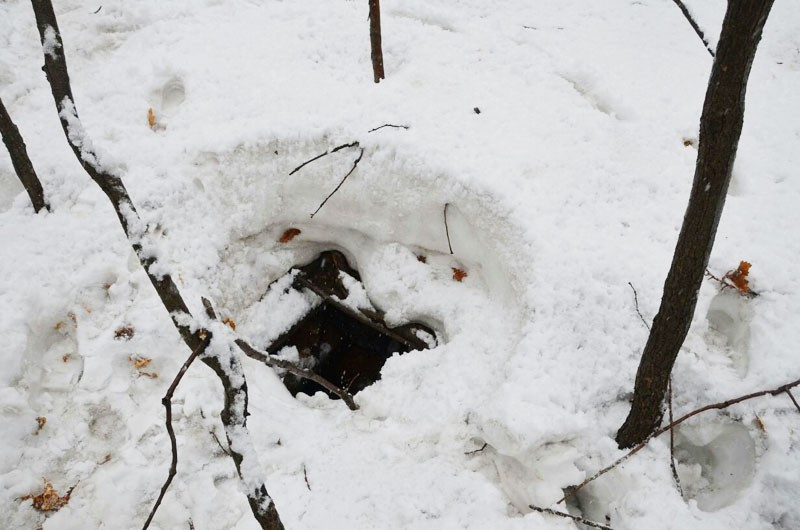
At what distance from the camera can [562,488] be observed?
8.39 feet

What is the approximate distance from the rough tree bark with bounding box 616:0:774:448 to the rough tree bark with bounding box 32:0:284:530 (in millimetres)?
1727

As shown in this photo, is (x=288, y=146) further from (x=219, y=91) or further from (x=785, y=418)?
(x=785, y=418)

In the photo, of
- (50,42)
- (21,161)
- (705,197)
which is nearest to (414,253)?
(705,197)

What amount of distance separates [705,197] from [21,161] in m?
4.01

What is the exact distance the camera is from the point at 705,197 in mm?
1746

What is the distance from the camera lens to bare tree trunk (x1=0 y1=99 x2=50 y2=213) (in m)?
3.27

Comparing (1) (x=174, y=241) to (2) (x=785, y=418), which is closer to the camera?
(2) (x=785, y=418)

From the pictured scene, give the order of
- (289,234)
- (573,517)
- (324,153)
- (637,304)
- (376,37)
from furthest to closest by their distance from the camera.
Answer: (289,234), (376,37), (324,153), (637,304), (573,517)

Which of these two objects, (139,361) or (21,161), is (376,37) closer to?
(21,161)

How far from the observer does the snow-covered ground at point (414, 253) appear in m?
2.62

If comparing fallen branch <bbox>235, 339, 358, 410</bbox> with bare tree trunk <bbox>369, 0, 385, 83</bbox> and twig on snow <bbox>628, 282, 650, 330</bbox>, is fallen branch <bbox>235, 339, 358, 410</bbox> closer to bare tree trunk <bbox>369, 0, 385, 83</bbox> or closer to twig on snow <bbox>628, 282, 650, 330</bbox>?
twig on snow <bbox>628, 282, 650, 330</bbox>

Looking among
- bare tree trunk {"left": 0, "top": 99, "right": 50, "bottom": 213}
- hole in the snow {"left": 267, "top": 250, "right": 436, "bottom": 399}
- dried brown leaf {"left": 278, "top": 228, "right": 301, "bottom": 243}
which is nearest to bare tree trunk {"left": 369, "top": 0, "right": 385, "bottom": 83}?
dried brown leaf {"left": 278, "top": 228, "right": 301, "bottom": 243}

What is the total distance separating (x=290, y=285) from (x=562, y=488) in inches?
97.1

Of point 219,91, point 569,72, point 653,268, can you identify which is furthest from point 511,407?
point 219,91
